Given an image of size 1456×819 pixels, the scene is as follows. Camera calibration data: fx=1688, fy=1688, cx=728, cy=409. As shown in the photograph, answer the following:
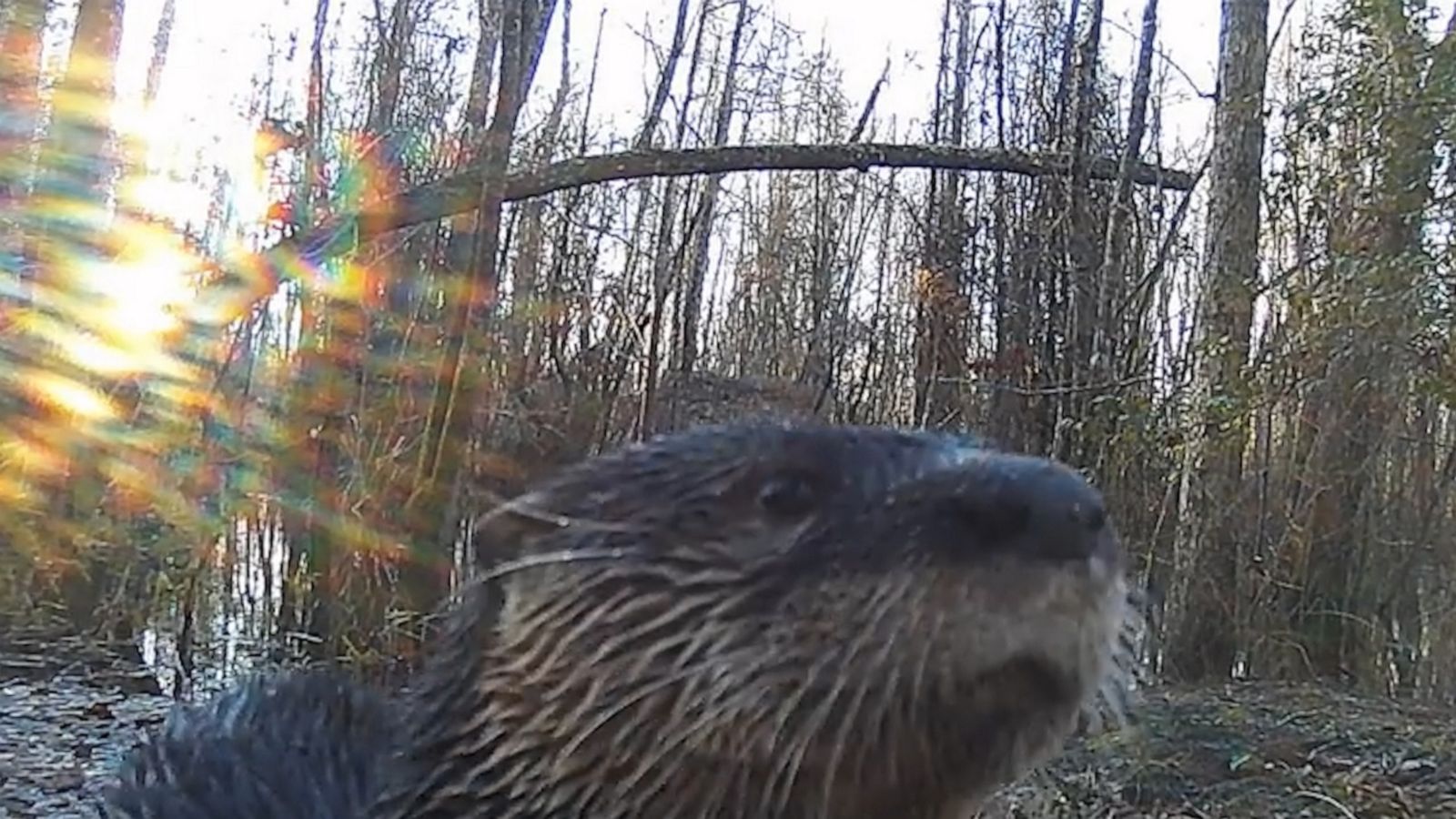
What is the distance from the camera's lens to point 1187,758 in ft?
17.9

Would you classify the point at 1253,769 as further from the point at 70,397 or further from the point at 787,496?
the point at 70,397

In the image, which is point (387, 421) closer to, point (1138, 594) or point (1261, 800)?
point (1261, 800)

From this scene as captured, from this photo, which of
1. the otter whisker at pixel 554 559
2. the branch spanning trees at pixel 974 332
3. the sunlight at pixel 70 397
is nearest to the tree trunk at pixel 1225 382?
the branch spanning trees at pixel 974 332

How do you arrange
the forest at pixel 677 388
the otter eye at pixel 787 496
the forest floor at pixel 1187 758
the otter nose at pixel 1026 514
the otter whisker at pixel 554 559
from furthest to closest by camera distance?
the forest at pixel 677 388
the forest floor at pixel 1187 758
the otter whisker at pixel 554 559
the otter eye at pixel 787 496
the otter nose at pixel 1026 514

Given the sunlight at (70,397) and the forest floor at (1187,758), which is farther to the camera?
the sunlight at (70,397)

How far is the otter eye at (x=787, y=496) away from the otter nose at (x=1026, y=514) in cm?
21

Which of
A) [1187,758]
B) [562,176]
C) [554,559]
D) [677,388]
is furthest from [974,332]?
[554,559]

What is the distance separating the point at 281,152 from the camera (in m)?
11.9

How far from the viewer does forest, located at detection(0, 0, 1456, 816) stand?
7168 millimetres

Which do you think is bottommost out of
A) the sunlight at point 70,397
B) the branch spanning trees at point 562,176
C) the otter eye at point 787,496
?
the otter eye at point 787,496

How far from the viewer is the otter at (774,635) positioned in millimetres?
1437

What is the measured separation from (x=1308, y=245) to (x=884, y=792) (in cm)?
705

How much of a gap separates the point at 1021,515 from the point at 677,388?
10.4 metres

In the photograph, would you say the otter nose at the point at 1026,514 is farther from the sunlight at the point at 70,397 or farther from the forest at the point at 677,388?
the sunlight at the point at 70,397
